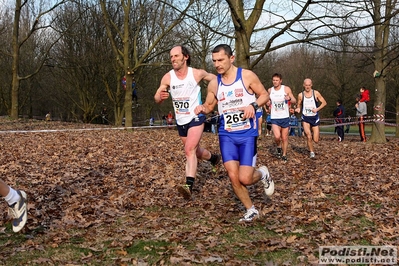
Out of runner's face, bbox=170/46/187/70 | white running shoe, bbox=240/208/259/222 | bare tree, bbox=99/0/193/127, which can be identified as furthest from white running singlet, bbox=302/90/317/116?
bare tree, bbox=99/0/193/127

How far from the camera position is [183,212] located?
6.14 metres

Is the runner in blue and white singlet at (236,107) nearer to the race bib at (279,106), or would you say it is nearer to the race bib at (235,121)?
the race bib at (235,121)

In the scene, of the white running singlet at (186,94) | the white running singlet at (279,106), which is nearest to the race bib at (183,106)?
the white running singlet at (186,94)

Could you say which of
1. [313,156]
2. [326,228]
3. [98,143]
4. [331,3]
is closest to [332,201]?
[326,228]

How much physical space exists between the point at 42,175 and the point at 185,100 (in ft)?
11.8

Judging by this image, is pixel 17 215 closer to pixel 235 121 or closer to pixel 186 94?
pixel 235 121

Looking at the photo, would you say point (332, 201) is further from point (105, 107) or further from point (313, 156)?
point (105, 107)

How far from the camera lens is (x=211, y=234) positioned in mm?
5027

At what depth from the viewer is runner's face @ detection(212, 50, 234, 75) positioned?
5.55m

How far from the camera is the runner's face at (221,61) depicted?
555 centimetres

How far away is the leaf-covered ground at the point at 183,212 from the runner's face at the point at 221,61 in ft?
6.17

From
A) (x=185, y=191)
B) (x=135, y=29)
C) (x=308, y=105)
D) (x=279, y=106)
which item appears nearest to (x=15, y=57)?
(x=135, y=29)

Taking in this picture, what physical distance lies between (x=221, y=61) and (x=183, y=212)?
211cm

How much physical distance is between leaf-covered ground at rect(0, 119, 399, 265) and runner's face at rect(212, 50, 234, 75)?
6.17 feet
